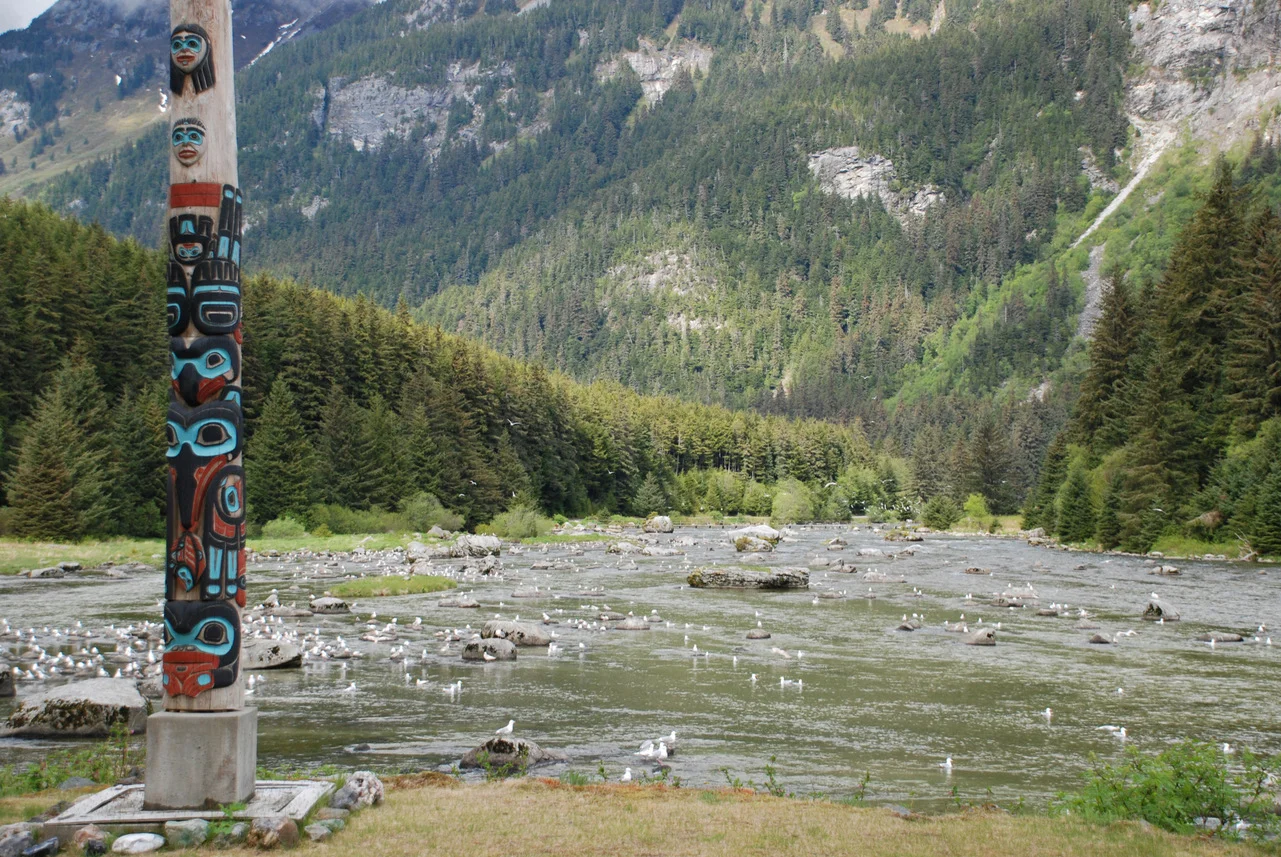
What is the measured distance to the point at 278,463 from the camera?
77438 mm

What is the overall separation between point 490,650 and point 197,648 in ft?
56.0

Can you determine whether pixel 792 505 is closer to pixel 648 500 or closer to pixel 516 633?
pixel 648 500

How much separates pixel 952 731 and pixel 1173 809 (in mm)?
7952

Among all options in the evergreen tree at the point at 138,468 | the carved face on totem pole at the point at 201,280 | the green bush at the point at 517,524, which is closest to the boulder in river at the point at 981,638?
the carved face on totem pole at the point at 201,280

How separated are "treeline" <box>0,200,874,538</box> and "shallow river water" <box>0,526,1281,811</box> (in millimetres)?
22498

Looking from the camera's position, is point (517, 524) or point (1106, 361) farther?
point (1106, 361)

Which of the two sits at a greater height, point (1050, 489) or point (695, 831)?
point (1050, 489)

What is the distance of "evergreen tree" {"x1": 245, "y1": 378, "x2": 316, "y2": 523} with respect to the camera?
77125 mm

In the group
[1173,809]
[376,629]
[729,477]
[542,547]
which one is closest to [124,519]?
[542,547]

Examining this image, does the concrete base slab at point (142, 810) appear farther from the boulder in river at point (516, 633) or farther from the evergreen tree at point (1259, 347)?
the evergreen tree at point (1259, 347)

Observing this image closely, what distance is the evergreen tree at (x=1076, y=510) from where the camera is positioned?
82.1 meters

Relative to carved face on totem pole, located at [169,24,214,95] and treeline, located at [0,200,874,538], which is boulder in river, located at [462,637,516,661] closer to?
carved face on totem pole, located at [169,24,214,95]

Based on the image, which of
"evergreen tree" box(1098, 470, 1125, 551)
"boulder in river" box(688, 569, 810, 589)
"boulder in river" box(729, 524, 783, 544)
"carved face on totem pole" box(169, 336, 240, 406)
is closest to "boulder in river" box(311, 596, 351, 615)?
"boulder in river" box(688, 569, 810, 589)

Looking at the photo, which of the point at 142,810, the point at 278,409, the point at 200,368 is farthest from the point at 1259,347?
the point at 142,810
